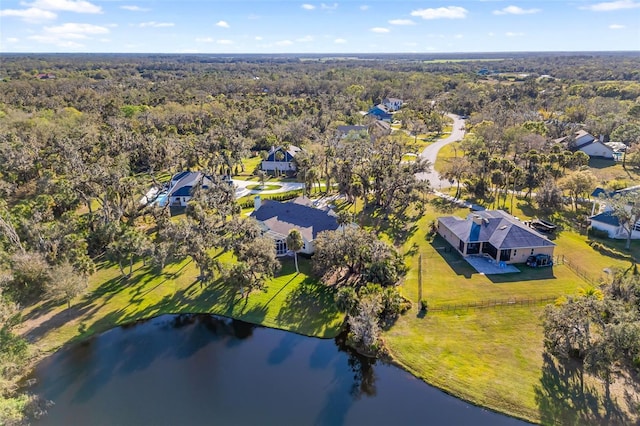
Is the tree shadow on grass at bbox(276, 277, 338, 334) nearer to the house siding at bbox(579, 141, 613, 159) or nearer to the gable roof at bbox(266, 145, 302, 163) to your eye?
the gable roof at bbox(266, 145, 302, 163)

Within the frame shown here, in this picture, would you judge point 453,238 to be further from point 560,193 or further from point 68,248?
point 68,248

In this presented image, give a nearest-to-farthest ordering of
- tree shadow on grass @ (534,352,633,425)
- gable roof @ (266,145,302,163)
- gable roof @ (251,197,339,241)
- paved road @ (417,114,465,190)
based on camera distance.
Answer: tree shadow on grass @ (534,352,633,425)
gable roof @ (251,197,339,241)
paved road @ (417,114,465,190)
gable roof @ (266,145,302,163)

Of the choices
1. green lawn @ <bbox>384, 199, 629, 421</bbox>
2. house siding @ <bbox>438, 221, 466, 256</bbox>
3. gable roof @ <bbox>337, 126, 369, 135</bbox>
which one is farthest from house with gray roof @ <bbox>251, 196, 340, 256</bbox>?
gable roof @ <bbox>337, 126, 369, 135</bbox>

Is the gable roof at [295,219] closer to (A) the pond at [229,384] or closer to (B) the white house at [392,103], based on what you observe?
(A) the pond at [229,384]

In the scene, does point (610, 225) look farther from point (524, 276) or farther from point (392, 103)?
point (392, 103)

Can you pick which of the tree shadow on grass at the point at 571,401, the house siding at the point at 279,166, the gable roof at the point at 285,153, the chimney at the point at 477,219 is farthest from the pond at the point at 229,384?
the gable roof at the point at 285,153

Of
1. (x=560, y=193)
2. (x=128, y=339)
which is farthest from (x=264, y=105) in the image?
(x=128, y=339)
